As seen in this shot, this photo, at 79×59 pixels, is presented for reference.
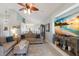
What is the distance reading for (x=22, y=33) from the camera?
3.54m

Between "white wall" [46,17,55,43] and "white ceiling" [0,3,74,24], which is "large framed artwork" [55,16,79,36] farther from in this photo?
"white ceiling" [0,3,74,24]

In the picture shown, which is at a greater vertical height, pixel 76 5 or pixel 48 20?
pixel 76 5

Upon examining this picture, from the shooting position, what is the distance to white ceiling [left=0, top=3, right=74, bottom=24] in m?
3.37

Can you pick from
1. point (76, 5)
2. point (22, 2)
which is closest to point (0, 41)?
point (22, 2)

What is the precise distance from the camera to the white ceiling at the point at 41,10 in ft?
11.0

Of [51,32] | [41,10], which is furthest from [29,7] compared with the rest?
[51,32]

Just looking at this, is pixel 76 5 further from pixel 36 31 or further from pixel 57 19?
pixel 36 31

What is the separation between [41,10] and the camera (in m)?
3.54

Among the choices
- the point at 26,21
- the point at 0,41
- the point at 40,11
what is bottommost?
the point at 0,41

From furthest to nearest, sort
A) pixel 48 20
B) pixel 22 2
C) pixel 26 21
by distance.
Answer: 1. pixel 48 20
2. pixel 26 21
3. pixel 22 2

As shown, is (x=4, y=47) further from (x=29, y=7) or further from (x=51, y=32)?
(x=51, y=32)

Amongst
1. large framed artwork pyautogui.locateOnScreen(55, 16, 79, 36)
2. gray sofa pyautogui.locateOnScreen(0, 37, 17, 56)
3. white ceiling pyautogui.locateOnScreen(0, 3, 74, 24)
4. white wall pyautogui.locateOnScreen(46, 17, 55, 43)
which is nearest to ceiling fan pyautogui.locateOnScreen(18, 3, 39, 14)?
white ceiling pyautogui.locateOnScreen(0, 3, 74, 24)

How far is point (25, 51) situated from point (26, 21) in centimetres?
68

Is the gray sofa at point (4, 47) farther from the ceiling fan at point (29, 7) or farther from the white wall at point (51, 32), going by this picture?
the white wall at point (51, 32)
